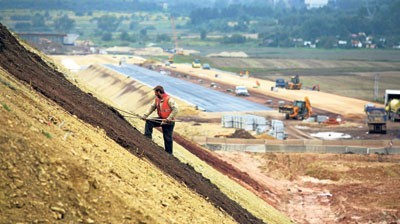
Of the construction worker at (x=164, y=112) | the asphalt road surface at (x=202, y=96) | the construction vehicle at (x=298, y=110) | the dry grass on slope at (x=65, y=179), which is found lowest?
the asphalt road surface at (x=202, y=96)

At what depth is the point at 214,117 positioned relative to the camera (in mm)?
61688

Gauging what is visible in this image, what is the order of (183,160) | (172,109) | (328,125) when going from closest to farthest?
(172,109) → (183,160) → (328,125)

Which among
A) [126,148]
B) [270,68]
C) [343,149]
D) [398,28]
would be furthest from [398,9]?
[126,148]

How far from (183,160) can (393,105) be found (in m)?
40.9

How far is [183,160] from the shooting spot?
23.0m

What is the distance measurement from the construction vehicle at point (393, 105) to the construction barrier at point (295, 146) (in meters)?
15.2

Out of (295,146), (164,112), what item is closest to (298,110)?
(295,146)

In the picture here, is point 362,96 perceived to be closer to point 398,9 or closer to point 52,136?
point 52,136

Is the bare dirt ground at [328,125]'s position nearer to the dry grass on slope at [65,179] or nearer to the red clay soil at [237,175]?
the red clay soil at [237,175]

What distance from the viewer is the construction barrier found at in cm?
4359

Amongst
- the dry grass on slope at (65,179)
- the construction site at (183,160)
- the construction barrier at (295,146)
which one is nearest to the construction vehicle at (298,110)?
the construction site at (183,160)

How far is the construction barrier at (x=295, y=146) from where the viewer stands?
43594 mm

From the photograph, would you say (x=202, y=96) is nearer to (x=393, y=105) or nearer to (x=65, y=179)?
(x=393, y=105)

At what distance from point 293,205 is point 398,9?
165 meters
